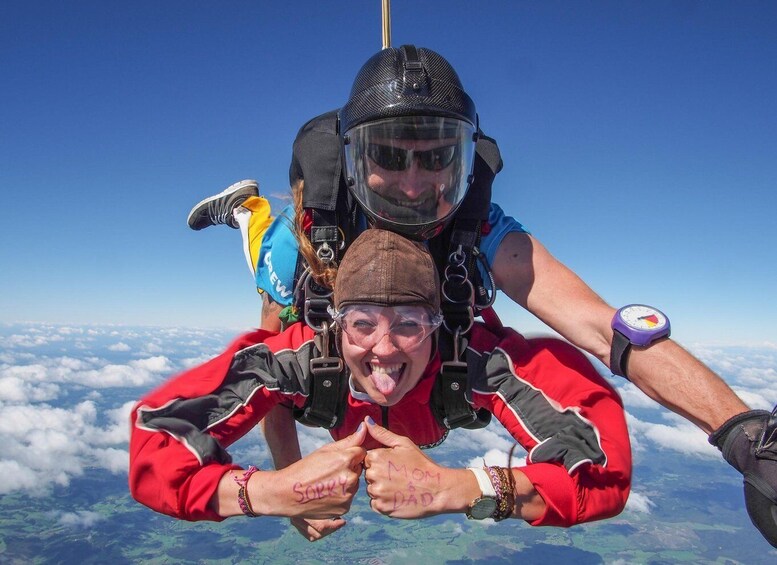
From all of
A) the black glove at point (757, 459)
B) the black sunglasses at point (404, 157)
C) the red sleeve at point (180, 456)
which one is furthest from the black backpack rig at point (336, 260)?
the black glove at point (757, 459)

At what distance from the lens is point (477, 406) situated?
250 centimetres

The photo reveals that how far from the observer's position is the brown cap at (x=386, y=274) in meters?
2.16

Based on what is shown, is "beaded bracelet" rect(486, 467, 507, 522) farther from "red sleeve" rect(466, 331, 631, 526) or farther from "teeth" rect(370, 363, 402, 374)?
"teeth" rect(370, 363, 402, 374)

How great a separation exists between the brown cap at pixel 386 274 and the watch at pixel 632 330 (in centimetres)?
77

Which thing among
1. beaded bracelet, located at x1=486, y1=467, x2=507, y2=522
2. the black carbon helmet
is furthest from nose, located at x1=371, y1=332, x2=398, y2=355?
beaded bracelet, located at x1=486, y1=467, x2=507, y2=522

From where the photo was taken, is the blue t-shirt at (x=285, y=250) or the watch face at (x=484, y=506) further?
the blue t-shirt at (x=285, y=250)

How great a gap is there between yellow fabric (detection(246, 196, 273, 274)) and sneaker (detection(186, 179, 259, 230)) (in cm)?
13

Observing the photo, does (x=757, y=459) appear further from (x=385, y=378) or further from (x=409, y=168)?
(x=409, y=168)

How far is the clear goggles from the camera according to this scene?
7.17 feet

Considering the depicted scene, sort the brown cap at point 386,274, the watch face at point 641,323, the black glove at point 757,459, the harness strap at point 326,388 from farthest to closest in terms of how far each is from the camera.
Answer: the harness strap at point 326,388
the brown cap at point 386,274
the watch face at point 641,323
the black glove at point 757,459

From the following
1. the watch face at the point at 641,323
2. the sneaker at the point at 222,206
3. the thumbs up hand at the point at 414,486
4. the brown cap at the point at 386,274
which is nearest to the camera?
the thumbs up hand at the point at 414,486

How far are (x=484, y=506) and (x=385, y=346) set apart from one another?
0.75 meters

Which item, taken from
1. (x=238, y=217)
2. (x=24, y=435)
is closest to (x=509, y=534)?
(x=238, y=217)

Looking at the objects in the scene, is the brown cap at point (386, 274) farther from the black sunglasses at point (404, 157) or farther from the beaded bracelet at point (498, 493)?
the beaded bracelet at point (498, 493)
